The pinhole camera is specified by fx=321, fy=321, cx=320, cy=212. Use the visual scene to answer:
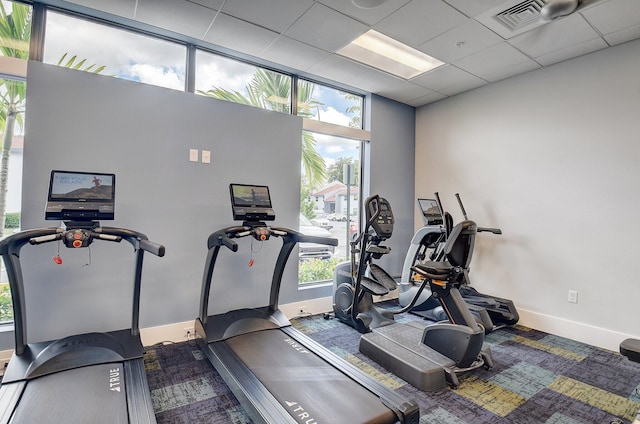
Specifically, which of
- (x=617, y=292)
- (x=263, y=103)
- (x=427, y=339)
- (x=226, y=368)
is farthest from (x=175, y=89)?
(x=617, y=292)

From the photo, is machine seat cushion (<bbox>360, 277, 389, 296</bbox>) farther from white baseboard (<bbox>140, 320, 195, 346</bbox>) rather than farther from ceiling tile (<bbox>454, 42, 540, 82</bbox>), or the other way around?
ceiling tile (<bbox>454, 42, 540, 82</bbox>)

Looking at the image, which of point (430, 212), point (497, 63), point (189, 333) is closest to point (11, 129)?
point (189, 333)

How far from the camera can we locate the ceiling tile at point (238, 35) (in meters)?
3.05

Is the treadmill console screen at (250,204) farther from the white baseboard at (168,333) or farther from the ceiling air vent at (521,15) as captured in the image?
the ceiling air vent at (521,15)

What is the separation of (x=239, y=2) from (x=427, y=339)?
334 cm

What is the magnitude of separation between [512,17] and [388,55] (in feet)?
4.39

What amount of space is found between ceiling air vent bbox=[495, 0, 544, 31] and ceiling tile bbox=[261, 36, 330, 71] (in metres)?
1.74

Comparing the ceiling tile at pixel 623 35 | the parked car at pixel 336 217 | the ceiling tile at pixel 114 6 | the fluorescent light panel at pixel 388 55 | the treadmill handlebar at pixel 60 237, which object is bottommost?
the treadmill handlebar at pixel 60 237

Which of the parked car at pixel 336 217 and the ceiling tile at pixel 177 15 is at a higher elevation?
the ceiling tile at pixel 177 15

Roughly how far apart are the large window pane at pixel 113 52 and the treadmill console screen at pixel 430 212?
3168 mm

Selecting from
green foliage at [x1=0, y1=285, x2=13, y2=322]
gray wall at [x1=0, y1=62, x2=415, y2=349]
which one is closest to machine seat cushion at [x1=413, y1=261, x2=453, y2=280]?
gray wall at [x1=0, y1=62, x2=415, y2=349]

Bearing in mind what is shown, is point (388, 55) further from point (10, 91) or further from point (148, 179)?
point (10, 91)

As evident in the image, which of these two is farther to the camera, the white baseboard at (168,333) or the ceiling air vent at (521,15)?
the white baseboard at (168,333)

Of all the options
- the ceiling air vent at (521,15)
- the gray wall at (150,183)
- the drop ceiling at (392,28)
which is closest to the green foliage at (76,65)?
the gray wall at (150,183)
